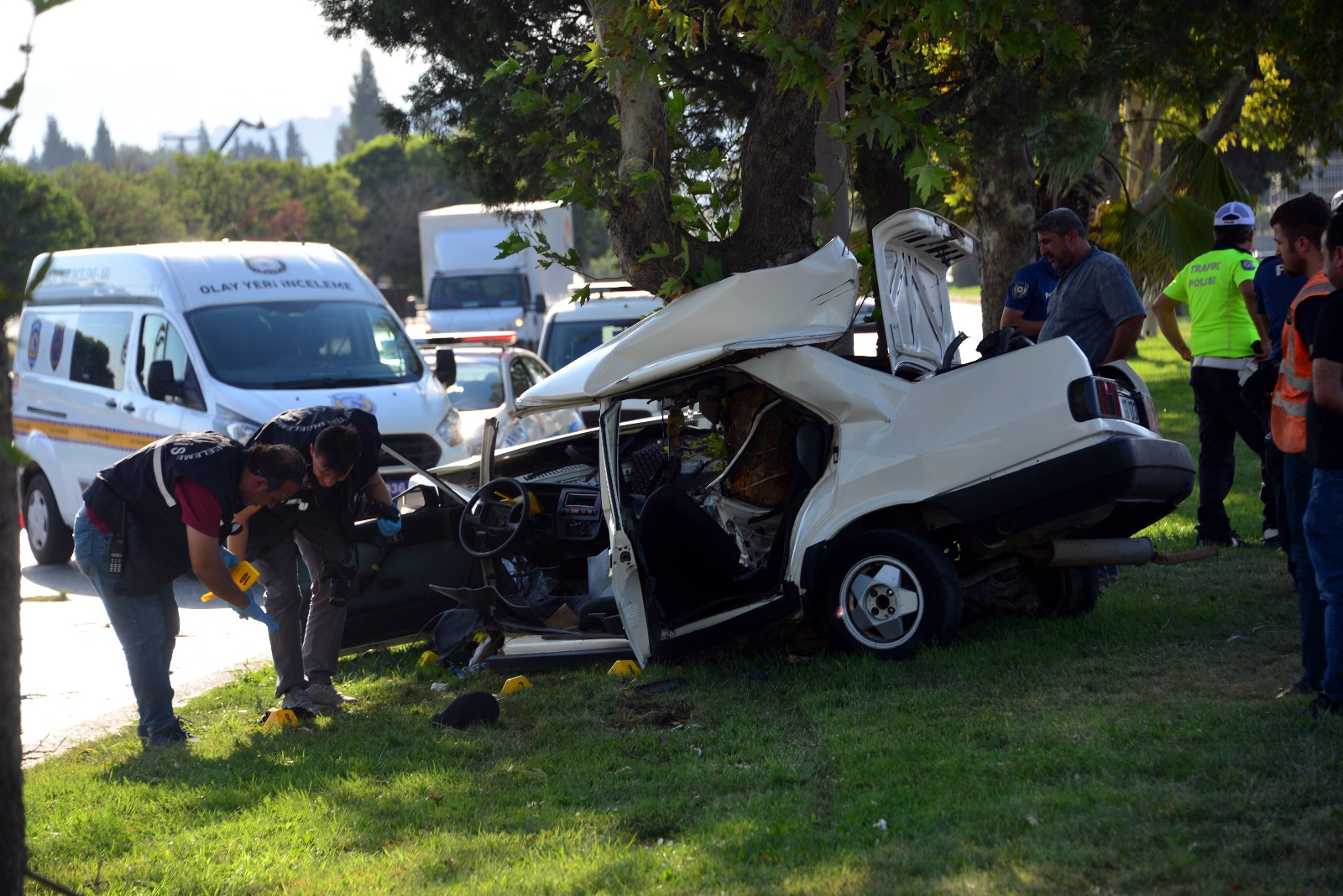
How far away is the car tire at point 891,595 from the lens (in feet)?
18.8

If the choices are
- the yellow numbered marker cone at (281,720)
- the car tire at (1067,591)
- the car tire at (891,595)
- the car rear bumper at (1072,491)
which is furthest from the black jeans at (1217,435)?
the yellow numbered marker cone at (281,720)

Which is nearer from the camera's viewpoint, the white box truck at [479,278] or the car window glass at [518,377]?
the car window glass at [518,377]

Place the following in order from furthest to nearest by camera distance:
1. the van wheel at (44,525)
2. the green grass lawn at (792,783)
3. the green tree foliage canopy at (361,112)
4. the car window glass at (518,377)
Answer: the green tree foliage canopy at (361,112) → the car window glass at (518,377) → the van wheel at (44,525) → the green grass lawn at (792,783)

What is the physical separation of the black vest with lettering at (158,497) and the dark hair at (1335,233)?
4389 mm

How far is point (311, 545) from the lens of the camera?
660 cm

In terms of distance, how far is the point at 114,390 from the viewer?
10633 millimetres

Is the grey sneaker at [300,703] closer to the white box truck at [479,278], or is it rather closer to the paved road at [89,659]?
the paved road at [89,659]

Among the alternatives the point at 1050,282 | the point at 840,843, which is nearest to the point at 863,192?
the point at 1050,282

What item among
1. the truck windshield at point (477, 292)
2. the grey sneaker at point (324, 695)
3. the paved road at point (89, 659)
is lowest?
the paved road at point (89, 659)

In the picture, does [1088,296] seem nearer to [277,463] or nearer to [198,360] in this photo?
[277,463]

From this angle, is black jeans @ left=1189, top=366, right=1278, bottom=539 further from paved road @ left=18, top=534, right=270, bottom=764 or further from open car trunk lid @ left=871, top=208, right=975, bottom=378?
paved road @ left=18, top=534, right=270, bottom=764

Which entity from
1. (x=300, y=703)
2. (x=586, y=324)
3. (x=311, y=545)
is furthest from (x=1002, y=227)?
(x=300, y=703)

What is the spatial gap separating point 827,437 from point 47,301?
344 inches

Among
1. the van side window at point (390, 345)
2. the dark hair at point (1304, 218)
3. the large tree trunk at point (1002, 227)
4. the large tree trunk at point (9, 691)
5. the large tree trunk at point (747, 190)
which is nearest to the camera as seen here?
the large tree trunk at point (9, 691)
